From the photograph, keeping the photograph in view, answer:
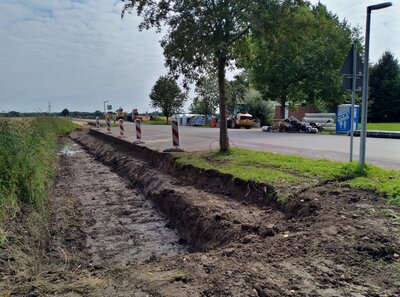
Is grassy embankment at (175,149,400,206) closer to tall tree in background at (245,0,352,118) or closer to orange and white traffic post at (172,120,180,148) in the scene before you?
orange and white traffic post at (172,120,180,148)

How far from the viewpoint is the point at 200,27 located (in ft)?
33.1

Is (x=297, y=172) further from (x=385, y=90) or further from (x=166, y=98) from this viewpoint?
(x=166, y=98)

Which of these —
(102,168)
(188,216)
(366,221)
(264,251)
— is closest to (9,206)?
(188,216)

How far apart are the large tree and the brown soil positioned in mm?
3419

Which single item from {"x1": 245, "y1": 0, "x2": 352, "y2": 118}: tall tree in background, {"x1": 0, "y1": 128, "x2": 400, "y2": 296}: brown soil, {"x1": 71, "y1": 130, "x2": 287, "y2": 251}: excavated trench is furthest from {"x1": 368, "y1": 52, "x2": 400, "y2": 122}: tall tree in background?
{"x1": 0, "y1": 128, "x2": 400, "y2": 296}: brown soil

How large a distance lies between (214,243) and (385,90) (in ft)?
171

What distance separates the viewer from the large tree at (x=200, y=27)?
9898mm

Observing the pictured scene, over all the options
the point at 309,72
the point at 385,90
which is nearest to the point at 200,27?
the point at 309,72

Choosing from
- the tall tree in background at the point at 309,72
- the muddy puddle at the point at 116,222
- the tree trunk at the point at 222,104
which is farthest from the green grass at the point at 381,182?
the tall tree in background at the point at 309,72

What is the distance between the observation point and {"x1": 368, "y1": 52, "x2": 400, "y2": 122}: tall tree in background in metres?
50.2

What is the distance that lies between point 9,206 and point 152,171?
6048 mm

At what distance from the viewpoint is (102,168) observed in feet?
54.1

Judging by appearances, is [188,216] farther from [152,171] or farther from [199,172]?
[152,171]

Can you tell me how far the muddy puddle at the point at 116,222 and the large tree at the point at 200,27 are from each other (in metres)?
4.47
